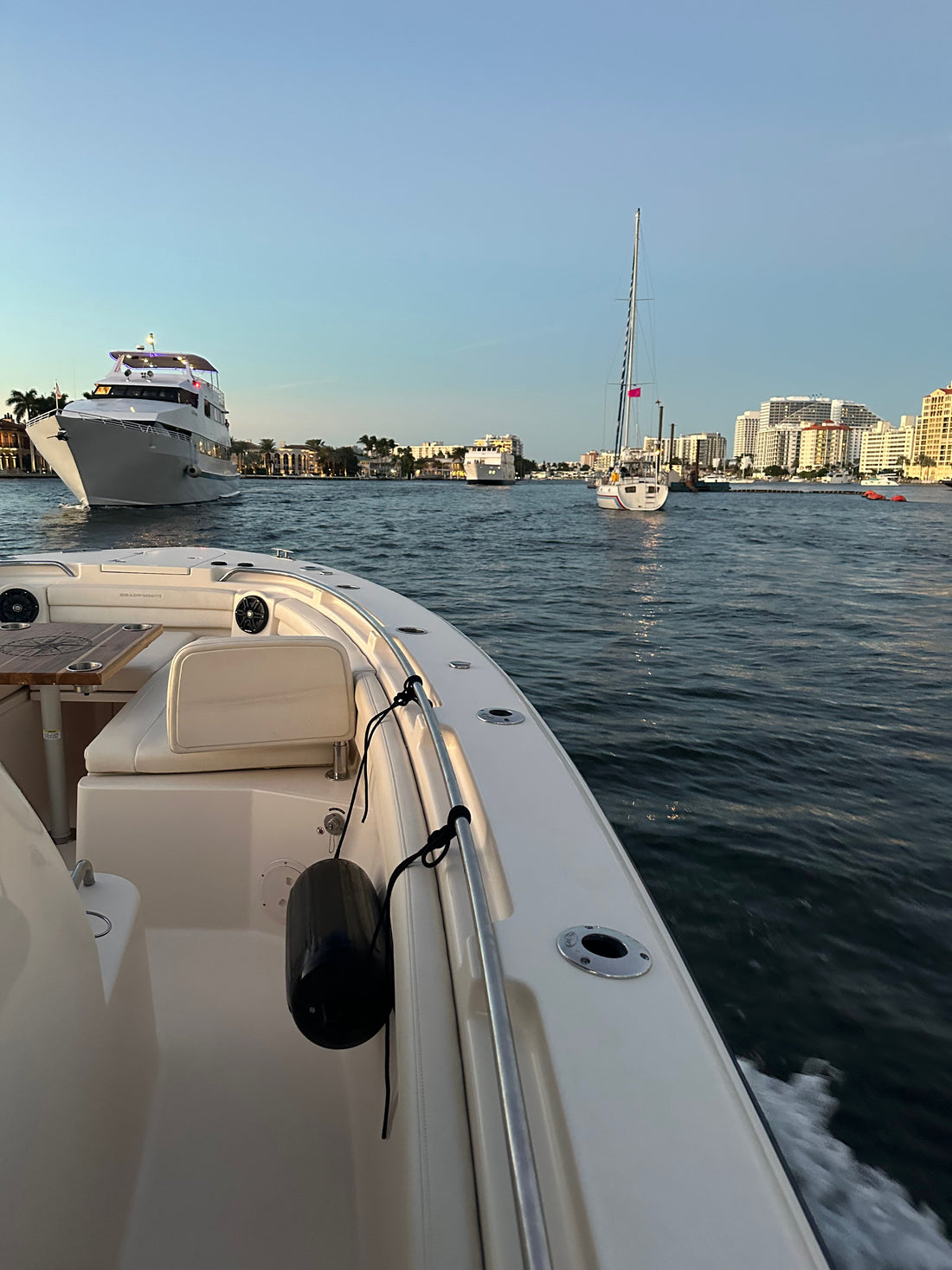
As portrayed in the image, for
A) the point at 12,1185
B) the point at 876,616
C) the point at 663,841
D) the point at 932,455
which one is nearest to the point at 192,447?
the point at 876,616

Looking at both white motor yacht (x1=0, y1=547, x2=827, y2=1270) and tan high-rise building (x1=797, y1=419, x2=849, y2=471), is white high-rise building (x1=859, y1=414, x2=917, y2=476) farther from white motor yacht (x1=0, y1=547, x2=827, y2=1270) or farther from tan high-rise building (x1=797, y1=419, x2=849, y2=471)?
white motor yacht (x1=0, y1=547, x2=827, y2=1270)

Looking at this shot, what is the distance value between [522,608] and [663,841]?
6402 millimetres

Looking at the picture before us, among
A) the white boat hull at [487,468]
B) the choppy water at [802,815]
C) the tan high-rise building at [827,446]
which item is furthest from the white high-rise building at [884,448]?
the choppy water at [802,815]

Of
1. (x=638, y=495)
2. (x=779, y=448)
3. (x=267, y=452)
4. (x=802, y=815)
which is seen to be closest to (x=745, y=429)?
(x=779, y=448)

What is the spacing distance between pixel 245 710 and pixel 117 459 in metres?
24.5

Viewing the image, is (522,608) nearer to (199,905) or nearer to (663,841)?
(663,841)

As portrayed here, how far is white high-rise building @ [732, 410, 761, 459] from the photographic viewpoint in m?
178

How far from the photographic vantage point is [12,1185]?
772 millimetres

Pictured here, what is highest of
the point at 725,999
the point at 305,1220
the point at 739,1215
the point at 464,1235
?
the point at 739,1215

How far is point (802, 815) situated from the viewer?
12.2 ft

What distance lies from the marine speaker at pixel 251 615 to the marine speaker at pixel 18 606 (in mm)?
960

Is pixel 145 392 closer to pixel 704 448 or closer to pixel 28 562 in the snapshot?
pixel 28 562

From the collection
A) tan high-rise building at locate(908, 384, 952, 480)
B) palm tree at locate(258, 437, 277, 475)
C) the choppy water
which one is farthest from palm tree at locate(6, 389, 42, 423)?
tan high-rise building at locate(908, 384, 952, 480)

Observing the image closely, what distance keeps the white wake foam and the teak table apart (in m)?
2.12
